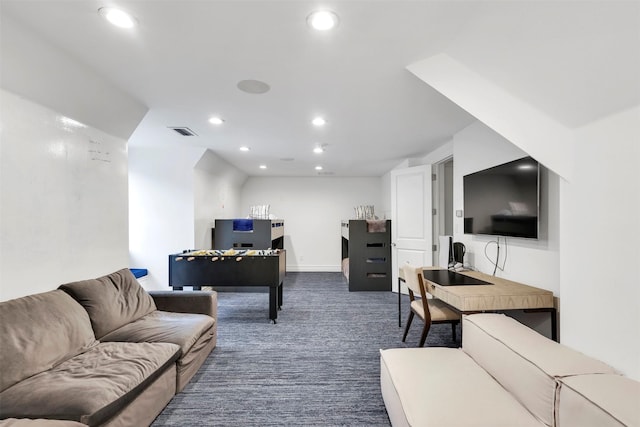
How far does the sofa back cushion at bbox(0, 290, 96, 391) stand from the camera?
4.75 feet

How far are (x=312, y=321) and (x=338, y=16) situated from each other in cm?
320

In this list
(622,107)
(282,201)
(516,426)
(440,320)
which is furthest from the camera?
(282,201)

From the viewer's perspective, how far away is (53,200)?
2.01 metres

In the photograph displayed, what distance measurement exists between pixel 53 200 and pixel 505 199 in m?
3.67

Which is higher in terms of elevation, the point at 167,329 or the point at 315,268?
the point at 167,329

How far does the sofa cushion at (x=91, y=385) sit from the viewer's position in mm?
1265

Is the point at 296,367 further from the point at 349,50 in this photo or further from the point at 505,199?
the point at 349,50

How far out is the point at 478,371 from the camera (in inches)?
61.4

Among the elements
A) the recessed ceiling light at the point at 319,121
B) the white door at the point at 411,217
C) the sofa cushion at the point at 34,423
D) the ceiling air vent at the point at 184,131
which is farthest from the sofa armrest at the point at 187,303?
the white door at the point at 411,217

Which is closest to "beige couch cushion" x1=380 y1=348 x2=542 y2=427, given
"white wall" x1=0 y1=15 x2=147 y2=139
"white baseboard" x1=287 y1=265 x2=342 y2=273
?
"white wall" x1=0 y1=15 x2=147 y2=139

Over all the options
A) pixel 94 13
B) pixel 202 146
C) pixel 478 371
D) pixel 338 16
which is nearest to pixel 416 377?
pixel 478 371

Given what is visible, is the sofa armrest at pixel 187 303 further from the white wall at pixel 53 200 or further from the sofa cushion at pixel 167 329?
the white wall at pixel 53 200

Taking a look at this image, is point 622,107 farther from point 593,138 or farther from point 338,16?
point 338,16

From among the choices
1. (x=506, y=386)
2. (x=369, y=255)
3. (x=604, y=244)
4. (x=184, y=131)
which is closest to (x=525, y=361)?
(x=506, y=386)
